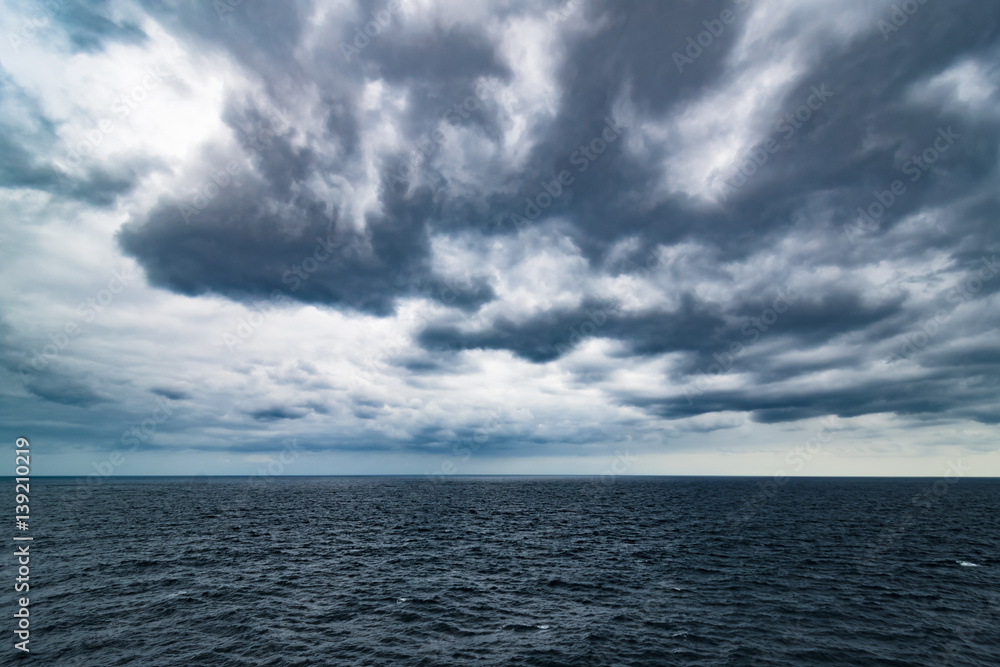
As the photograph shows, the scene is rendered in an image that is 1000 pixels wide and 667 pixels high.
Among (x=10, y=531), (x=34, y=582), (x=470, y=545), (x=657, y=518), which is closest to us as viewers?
(x=34, y=582)

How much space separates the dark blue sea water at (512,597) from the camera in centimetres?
2891

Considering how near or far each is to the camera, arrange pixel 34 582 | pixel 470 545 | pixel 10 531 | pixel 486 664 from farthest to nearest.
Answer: pixel 10 531
pixel 470 545
pixel 34 582
pixel 486 664

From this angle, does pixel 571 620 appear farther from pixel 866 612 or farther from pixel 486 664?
pixel 866 612

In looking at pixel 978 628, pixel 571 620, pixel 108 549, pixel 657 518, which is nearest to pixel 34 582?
pixel 108 549

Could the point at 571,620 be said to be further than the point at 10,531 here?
No

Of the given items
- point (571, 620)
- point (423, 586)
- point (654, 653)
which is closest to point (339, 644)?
point (423, 586)

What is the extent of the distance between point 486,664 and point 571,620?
30.8 feet

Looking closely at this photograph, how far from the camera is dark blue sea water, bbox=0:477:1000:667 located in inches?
1138

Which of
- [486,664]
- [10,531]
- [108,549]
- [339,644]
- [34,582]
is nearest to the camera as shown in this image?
[486,664]

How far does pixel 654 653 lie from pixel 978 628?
2544 centimetres

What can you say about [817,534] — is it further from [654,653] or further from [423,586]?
[423,586]

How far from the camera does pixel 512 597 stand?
3959 cm

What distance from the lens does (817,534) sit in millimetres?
70375

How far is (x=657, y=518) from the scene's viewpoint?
93000 mm
